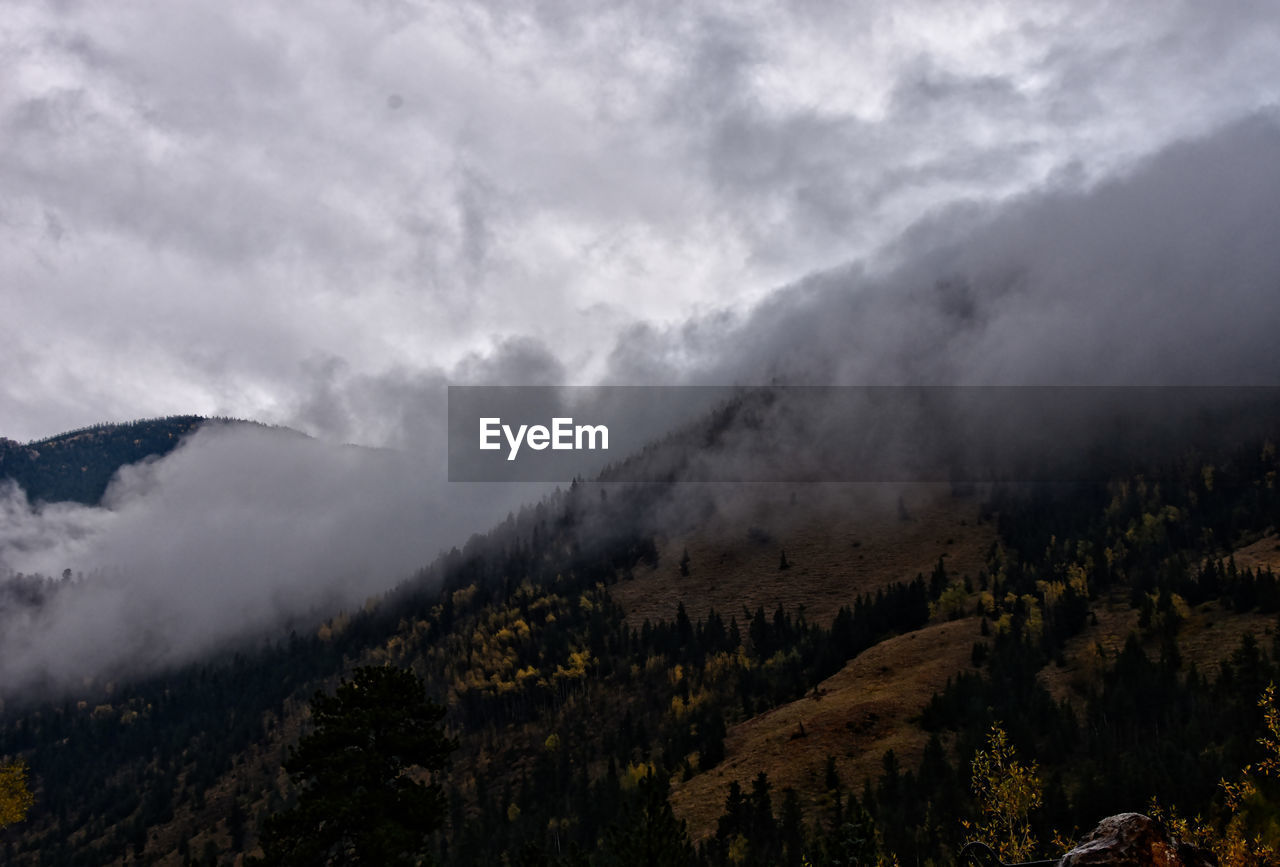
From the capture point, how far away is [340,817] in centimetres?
3747

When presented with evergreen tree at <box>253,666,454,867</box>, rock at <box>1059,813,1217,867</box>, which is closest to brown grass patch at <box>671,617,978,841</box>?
evergreen tree at <box>253,666,454,867</box>

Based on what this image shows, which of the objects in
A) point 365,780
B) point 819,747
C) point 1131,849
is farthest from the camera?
point 819,747

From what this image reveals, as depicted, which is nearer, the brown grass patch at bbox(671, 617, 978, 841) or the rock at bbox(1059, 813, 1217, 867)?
the rock at bbox(1059, 813, 1217, 867)

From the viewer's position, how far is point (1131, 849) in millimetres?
20219

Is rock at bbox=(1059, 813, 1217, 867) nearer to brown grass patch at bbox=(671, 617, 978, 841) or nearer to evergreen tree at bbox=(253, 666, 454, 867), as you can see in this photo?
evergreen tree at bbox=(253, 666, 454, 867)

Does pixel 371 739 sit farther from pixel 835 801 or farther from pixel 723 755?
pixel 723 755

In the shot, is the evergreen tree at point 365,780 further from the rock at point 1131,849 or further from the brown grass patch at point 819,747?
the brown grass patch at point 819,747

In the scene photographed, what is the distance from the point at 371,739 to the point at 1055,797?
384 ft

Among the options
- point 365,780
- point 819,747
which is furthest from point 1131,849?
point 819,747

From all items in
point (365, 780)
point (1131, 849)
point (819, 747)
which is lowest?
point (819, 747)

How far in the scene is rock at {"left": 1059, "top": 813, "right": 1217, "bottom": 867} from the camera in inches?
794

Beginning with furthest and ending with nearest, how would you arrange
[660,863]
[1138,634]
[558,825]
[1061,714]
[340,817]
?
[1138,634]
[558,825]
[1061,714]
[660,863]
[340,817]

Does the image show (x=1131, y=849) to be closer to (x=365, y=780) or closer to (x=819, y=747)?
(x=365, y=780)

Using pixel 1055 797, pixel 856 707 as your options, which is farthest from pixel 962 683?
pixel 1055 797
